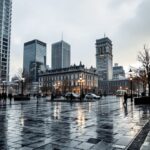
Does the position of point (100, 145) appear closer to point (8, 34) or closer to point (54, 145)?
point (54, 145)

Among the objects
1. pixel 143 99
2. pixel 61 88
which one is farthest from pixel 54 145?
pixel 61 88

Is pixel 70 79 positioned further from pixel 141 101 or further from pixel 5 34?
pixel 141 101

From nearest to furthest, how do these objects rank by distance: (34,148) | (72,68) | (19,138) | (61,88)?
(34,148) → (19,138) → (61,88) → (72,68)

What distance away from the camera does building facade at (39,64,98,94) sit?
398 feet

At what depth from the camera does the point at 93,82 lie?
455 ft

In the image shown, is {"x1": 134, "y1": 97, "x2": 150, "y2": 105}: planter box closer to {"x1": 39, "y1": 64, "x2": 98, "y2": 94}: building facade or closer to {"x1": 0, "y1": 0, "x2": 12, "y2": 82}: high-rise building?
{"x1": 39, "y1": 64, "x2": 98, "y2": 94}: building facade

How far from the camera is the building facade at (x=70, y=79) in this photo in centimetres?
12136

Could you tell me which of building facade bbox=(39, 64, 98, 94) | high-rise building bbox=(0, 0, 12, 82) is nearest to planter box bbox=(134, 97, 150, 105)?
building facade bbox=(39, 64, 98, 94)

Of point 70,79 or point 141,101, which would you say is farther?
point 70,79

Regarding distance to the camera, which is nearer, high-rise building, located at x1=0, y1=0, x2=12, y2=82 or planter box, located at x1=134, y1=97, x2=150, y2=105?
planter box, located at x1=134, y1=97, x2=150, y2=105

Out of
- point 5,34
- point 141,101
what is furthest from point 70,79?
point 141,101

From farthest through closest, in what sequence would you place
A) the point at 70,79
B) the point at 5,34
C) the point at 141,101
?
the point at 5,34 < the point at 70,79 < the point at 141,101

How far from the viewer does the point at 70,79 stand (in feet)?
427

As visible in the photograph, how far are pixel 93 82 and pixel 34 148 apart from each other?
133 metres
